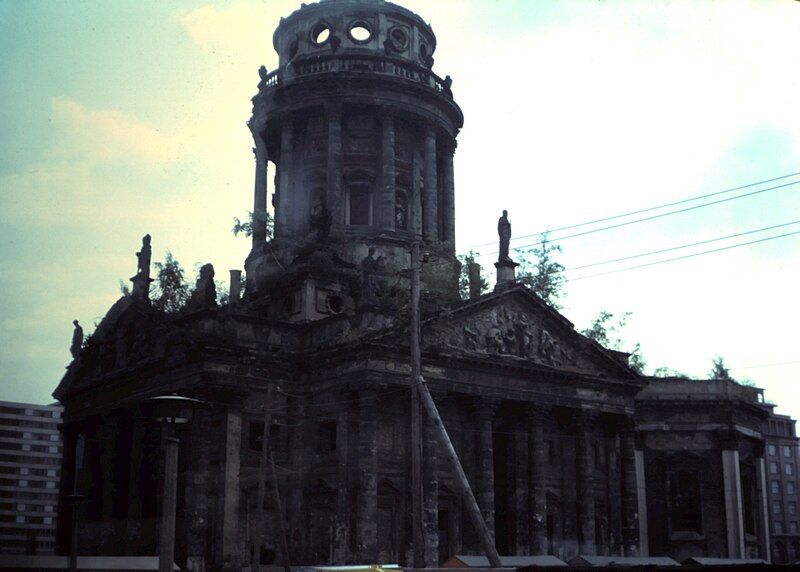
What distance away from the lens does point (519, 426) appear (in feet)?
144

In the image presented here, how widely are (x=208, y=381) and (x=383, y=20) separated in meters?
24.1

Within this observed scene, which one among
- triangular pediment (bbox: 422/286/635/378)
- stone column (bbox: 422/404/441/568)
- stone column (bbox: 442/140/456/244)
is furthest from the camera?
Result: stone column (bbox: 442/140/456/244)

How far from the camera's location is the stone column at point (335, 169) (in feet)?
164

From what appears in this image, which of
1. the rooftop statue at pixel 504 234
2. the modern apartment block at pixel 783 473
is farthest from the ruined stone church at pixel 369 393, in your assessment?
the modern apartment block at pixel 783 473

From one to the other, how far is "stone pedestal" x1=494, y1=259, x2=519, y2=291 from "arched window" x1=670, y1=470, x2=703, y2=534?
14678 millimetres

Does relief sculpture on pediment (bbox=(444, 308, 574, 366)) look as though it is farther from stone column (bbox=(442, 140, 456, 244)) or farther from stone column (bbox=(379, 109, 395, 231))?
stone column (bbox=(442, 140, 456, 244))

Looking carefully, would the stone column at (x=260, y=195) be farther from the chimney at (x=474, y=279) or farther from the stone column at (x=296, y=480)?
the stone column at (x=296, y=480)

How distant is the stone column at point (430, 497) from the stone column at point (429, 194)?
1454 centimetres


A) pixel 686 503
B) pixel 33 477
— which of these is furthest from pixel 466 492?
pixel 33 477

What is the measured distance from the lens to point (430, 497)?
38.8 meters

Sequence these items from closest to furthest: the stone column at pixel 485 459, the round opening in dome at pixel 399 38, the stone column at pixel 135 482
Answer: the stone column at pixel 485 459
the stone column at pixel 135 482
the round opening in dome at pixel 399 38

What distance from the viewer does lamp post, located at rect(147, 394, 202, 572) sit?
60.1 feet

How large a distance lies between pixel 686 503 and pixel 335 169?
23247mm

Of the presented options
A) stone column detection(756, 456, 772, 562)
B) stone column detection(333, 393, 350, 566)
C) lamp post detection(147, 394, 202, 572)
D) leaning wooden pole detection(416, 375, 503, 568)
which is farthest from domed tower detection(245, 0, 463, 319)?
lamp post detection(147, 394, 202, 572)
